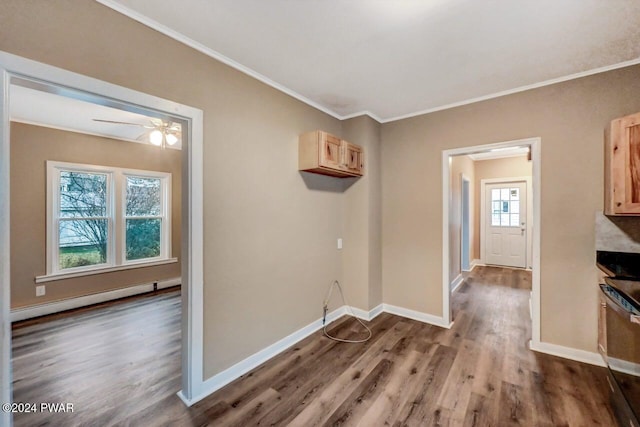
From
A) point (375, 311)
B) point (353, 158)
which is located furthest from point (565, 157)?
point (375, 311)

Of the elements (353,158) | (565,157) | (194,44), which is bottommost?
(565,157)

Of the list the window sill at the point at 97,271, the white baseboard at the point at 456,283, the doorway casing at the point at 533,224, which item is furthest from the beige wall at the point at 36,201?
the white baseboard at the point at 456,283

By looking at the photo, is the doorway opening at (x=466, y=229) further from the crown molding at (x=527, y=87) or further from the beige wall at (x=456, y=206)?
the crown molding at (x=527, y=87)

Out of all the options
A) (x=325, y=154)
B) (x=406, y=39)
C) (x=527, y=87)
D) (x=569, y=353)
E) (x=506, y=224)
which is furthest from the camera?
(x=506, y=224)

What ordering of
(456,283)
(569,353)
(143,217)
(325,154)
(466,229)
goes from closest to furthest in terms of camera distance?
(569,353), (325,154), (143,217), (456,283), (466,229)

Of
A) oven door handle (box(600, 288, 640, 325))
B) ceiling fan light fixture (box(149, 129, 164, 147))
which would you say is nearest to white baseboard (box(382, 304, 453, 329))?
oven door handle (box(600, 288, 640, 325))

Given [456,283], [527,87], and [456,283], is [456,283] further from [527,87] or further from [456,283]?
[527,87]

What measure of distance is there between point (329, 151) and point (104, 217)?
3942 mm

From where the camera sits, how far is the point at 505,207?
255 inches

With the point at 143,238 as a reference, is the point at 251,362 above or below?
below

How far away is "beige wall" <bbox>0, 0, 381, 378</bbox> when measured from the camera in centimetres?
150

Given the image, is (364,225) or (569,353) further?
(364,225)

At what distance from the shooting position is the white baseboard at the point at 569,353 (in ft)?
7.96

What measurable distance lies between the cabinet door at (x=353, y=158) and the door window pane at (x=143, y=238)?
390 centimetres
